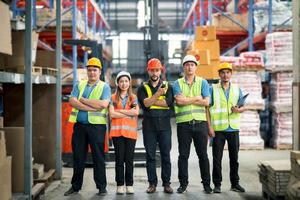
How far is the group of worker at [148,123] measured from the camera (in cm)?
645

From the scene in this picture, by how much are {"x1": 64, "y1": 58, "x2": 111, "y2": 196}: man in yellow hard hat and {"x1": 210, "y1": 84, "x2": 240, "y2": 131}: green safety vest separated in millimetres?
1657

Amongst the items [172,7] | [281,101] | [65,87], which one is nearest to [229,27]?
[281,101]

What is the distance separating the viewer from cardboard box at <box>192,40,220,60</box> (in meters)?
11.3

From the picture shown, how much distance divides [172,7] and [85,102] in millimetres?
27385

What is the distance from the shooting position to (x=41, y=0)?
50.2ft

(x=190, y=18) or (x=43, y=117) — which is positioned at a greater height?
(x=190, y=18)

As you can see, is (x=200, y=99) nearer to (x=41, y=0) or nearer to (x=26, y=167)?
(x=26, y=167)

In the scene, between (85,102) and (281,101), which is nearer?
(85,102)

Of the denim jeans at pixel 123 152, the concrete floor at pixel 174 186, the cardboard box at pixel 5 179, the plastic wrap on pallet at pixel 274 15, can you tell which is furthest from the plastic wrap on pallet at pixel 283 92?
the cardboard box at pixel 5 179

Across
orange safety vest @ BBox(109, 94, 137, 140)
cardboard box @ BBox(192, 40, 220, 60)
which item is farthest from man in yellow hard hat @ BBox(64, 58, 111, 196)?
cardboard box @ BBox(192, 40, 220, 60)

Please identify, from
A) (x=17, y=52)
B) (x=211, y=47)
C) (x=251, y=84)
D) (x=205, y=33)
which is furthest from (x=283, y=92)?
(x=17, y=52)

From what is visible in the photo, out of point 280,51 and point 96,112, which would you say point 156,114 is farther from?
point 280,51

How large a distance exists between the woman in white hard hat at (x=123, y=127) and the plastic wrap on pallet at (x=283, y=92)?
5.91 meters

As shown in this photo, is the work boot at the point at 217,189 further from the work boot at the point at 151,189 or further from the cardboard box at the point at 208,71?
the cardboard box at the point at 208,71
